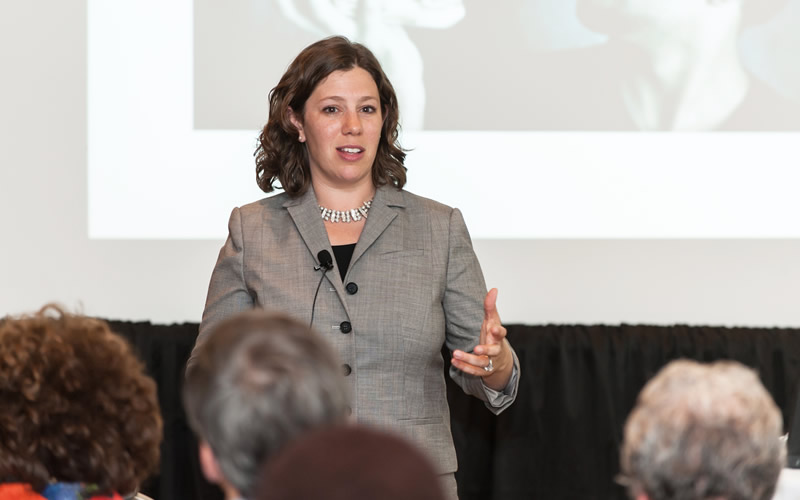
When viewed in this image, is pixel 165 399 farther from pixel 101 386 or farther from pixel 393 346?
pixel 101 386

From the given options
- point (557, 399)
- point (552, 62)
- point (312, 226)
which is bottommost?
point (557, 399)

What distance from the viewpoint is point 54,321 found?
1466 mm

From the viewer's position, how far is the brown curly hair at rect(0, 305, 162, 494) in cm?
137

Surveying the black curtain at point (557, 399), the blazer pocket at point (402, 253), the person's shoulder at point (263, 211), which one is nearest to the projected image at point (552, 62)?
the black curtain at point (557, 399)

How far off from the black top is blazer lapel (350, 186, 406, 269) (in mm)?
31

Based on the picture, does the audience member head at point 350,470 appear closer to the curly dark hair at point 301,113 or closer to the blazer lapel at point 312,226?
the blazer lapel at point 312,226

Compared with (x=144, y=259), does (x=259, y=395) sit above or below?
below

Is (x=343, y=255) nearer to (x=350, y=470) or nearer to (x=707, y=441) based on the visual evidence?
(x=707, y=441)

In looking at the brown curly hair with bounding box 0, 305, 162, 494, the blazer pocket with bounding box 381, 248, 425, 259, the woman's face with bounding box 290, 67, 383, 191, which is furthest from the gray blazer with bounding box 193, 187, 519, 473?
the brown curly hair with bounding box 0, 305, 162, 494

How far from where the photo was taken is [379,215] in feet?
7.57

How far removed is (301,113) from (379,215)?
0.31 m

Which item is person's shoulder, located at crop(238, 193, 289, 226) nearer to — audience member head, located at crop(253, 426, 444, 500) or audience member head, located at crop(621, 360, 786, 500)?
audience member head, located at crop(621, 360, 786, 500)

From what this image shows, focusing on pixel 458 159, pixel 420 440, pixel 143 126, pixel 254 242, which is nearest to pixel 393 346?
pixel 420 440

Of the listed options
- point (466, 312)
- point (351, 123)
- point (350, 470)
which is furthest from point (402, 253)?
point (350, 470)
